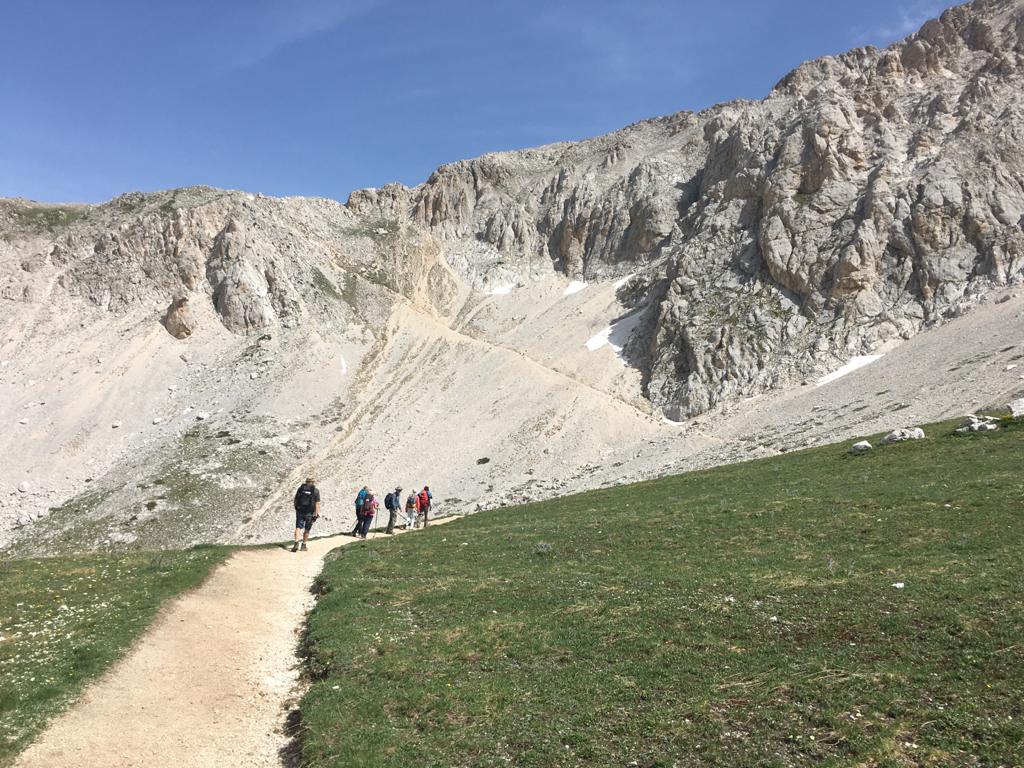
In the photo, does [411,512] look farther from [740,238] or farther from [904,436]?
[740,238]

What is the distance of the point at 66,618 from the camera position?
17703mm

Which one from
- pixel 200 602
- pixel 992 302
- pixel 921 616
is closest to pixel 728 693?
pixel 921 616

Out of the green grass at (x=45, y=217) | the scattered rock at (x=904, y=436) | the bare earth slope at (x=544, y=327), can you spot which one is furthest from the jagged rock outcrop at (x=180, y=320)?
the scattered rock at (x=904, y=436)

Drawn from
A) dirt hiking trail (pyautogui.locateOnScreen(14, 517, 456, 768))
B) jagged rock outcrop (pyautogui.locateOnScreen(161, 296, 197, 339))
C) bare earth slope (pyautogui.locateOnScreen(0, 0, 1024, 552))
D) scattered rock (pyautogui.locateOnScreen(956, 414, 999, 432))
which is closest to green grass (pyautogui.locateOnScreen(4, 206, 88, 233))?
bare earth slope (pyautogui.locateOnScreen(0, 0, 1024, 552))

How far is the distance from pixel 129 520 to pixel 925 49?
147 meters

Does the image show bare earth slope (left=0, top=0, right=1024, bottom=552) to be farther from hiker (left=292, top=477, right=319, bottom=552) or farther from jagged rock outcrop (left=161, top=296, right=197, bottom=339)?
hiker (left=292, top=477, right=319, bottom=552)

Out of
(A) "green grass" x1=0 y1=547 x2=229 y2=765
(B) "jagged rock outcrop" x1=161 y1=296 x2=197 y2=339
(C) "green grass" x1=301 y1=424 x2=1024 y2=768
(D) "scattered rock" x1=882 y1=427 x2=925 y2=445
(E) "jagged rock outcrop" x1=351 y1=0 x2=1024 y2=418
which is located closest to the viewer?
(C) "green grass" x1=301 y1=424 x2=1024 y2=768

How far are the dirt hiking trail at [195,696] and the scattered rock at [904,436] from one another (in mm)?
34287

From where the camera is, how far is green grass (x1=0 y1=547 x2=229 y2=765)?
12.8 metres

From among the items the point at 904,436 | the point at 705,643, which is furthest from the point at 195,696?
the point at 904,436

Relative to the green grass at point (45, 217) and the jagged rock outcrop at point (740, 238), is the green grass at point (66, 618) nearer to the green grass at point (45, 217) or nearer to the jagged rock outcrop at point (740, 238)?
the jagged rock outcrop at point (740, 238)

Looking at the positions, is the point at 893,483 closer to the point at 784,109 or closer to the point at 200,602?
the point at 200,602

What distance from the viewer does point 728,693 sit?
464 inches

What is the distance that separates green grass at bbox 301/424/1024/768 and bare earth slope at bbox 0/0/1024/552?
28.5 m
